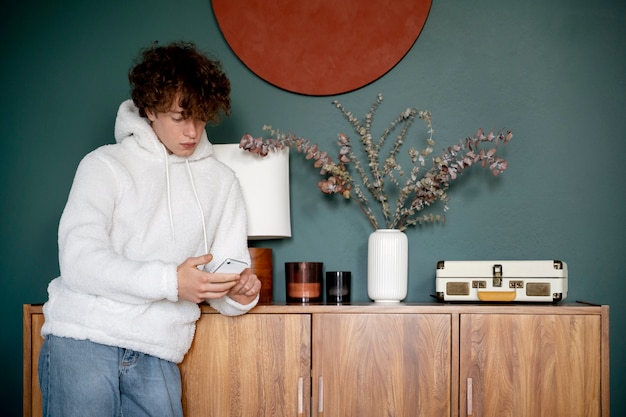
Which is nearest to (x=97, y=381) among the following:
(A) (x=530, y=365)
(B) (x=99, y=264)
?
(B) (x=99, y=264)

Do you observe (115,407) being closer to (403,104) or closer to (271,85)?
(271,85)

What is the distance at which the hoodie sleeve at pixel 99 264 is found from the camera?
1637 mm

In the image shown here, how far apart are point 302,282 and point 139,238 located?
631 mm

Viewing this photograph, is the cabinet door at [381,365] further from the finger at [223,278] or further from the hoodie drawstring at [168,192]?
the hoodie drawstring at [168,192]

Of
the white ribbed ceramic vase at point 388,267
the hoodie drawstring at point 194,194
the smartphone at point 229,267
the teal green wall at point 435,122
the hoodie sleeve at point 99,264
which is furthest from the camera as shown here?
the teal green wall at point 435,122

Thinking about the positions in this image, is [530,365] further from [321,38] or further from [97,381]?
[321,38]

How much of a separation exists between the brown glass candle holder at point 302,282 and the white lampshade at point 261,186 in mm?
156

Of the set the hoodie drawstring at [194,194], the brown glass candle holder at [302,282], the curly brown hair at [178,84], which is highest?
the curly brown hair at [178,84]

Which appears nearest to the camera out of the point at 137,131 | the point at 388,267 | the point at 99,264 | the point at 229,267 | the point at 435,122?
the point at 99,264

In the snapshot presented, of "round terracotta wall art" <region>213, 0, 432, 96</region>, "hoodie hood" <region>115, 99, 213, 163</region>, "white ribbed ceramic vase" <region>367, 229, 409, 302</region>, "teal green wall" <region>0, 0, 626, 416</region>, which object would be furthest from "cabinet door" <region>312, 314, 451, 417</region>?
"round terracotta wall art" <region>213, 0, 432, 96</region>

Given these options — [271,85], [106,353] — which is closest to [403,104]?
[271,85]

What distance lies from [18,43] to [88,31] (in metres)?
0.31

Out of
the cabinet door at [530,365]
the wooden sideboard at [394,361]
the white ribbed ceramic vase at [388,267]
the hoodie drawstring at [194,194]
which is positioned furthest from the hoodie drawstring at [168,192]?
the cabinet door at [530,365]

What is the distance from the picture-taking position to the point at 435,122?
8.14ft
